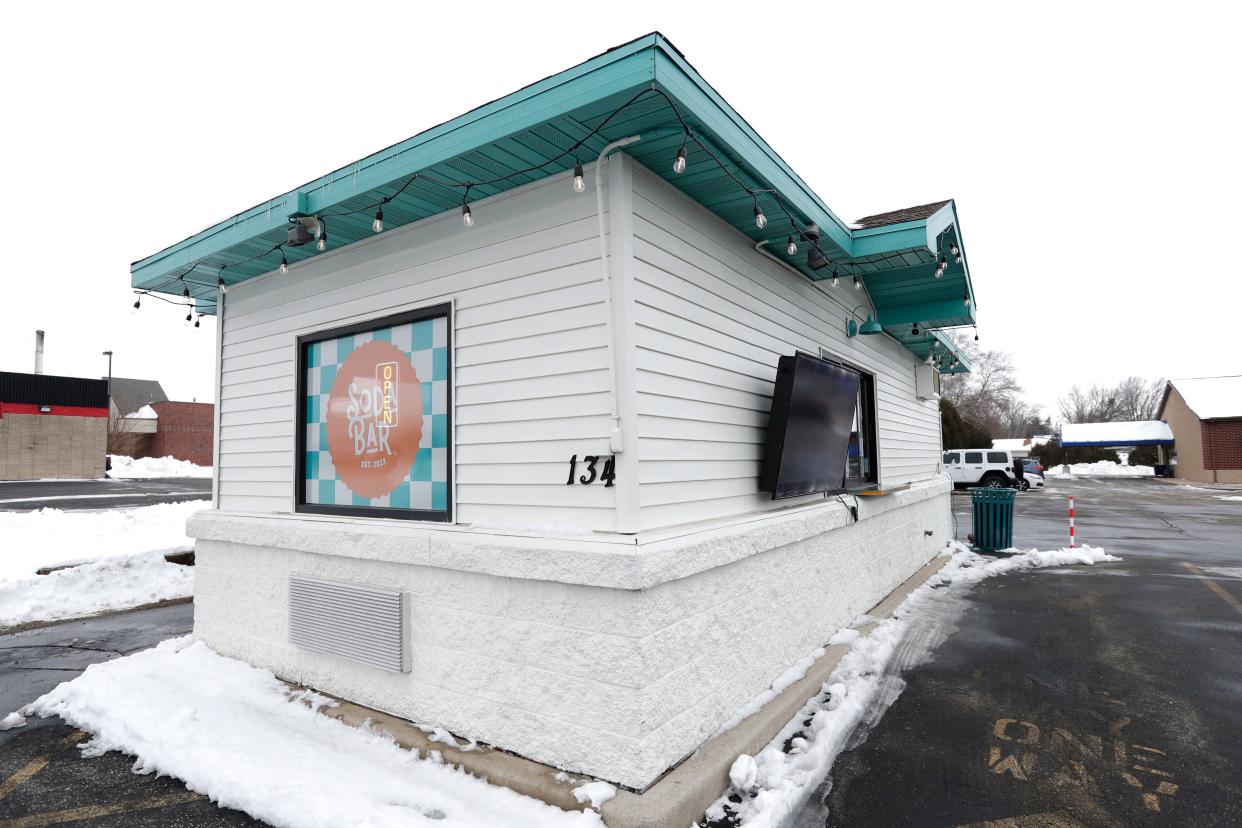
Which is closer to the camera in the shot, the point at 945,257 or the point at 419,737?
the point at 419,737

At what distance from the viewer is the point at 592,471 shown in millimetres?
3412

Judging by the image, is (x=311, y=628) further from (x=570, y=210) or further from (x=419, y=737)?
(x=570, y=210)

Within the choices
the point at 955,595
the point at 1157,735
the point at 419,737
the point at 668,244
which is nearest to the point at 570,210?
the point at 668,244

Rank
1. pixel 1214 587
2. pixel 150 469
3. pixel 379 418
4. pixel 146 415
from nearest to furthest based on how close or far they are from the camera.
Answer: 1. pixel 379 418
2. pixel 1214 587
3. pixel 150 469
4. pixel 146 415

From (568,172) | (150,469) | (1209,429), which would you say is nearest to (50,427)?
(150,469)

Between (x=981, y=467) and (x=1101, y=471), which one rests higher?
(x=981, y=467)

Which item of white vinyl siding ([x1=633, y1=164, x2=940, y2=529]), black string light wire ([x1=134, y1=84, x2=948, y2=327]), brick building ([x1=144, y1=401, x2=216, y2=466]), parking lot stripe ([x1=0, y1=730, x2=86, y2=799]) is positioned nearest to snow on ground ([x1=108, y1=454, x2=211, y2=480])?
brick building ([x1=144, y1=401, x2=216, y2=466])

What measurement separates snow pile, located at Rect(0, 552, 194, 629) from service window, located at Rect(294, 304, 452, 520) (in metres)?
4.70

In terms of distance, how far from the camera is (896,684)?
15.7ft

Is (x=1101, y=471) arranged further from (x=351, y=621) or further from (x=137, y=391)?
(x=137, y=391)

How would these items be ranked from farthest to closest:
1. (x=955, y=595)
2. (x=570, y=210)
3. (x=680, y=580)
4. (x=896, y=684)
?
(x=955, y=595) < (x=896, y=684) < (x=570, y=210) < (x=680, y=580)

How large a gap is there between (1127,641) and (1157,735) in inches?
88.4

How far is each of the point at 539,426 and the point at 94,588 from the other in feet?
25.4

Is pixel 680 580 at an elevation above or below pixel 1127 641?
above
